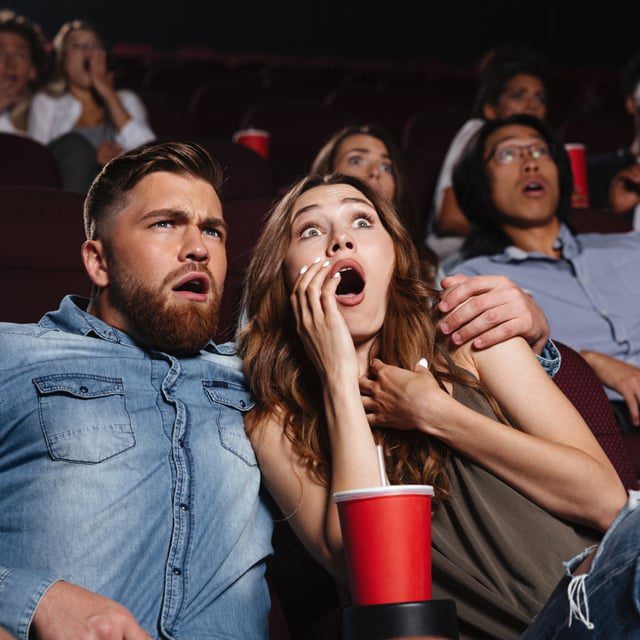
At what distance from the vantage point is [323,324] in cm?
95

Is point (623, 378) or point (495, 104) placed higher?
point (495, 104)

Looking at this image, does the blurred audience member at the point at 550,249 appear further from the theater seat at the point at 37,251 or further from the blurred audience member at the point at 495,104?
the theater seat at the point at 37,251

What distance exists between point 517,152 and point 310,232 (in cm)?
85

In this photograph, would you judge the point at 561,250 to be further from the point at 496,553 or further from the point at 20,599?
the point at 20,599

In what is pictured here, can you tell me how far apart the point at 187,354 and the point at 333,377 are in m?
0.19

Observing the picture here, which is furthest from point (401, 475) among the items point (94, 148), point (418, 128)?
point (418, 128)

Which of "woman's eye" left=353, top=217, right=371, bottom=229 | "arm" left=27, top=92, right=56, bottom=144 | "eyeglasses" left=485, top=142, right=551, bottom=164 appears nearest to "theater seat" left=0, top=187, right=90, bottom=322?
"woman's eye" left=353, top=217, right=371, bottom=229

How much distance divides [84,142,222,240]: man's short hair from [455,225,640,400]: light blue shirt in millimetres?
697

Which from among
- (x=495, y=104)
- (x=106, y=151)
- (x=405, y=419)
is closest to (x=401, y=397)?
(x=405, y=419)

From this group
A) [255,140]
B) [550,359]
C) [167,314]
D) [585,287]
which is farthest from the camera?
[255,140]

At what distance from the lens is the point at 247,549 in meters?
0.96

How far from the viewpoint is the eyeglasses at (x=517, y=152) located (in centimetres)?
178

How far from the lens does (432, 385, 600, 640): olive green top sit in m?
0.90

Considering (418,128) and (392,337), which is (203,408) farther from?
(418,128)
